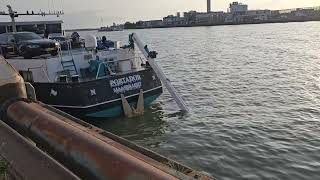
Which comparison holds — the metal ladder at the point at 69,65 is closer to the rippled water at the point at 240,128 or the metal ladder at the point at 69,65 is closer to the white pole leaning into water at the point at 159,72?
the rippled water at the point at 240,128

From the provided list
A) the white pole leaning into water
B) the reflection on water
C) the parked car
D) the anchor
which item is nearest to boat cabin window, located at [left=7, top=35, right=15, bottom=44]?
the parked car

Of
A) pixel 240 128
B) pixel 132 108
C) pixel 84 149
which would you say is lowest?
pixel 240 128

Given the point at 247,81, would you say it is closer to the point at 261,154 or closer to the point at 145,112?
the point at 145,112

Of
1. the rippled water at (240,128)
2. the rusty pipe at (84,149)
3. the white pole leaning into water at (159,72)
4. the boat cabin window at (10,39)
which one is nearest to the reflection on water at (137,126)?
the rippled water at (240,128)

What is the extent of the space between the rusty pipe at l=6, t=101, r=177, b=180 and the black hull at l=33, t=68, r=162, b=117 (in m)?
5.84

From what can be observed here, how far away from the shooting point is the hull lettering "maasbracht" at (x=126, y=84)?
14391mm

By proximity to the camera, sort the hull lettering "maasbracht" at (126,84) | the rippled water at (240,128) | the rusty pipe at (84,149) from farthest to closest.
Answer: the hull lettering "maasbracht" at (126,84) < the rippled water at (240,128) < the rusty pipe at (84,149)

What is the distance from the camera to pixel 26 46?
53.5ft

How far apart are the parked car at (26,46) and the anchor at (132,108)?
3547 millimetres

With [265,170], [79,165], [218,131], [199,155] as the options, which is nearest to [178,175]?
[79,165]

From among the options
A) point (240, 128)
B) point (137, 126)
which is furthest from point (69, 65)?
point (240, 128)

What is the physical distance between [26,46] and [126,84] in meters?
4.57

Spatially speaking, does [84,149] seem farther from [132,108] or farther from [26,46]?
[26,46]

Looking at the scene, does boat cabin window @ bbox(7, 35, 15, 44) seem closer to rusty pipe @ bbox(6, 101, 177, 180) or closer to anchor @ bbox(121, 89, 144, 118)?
anchor @ bbox(121, 89, 144, 118)
